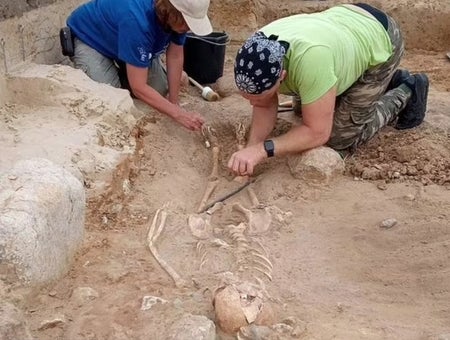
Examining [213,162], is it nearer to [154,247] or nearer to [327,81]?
[327,81]

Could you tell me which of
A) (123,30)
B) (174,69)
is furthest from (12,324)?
(174,69)

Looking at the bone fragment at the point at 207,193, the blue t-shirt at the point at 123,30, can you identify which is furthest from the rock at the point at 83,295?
the blue t-shirt at the point at 123,30

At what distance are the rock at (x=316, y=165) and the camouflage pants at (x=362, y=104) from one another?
318 mm

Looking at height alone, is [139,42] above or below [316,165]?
above

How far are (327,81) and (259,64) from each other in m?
0.39

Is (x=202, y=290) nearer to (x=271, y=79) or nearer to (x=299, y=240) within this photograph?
(x=299, y=240)

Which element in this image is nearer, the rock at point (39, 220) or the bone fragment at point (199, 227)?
the rock at point (39, 220)

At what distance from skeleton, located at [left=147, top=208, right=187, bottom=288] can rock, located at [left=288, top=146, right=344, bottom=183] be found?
31.9 inches

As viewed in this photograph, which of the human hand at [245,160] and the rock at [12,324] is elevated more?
the rock at [12,324]

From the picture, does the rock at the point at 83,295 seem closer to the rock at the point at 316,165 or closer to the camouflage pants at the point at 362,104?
the rock at the point at 316,165

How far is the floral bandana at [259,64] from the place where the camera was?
11.6ft

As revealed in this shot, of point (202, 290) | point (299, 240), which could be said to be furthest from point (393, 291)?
point (202, 290)

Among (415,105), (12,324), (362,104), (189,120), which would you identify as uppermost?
(12,324)

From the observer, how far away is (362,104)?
429 cm
